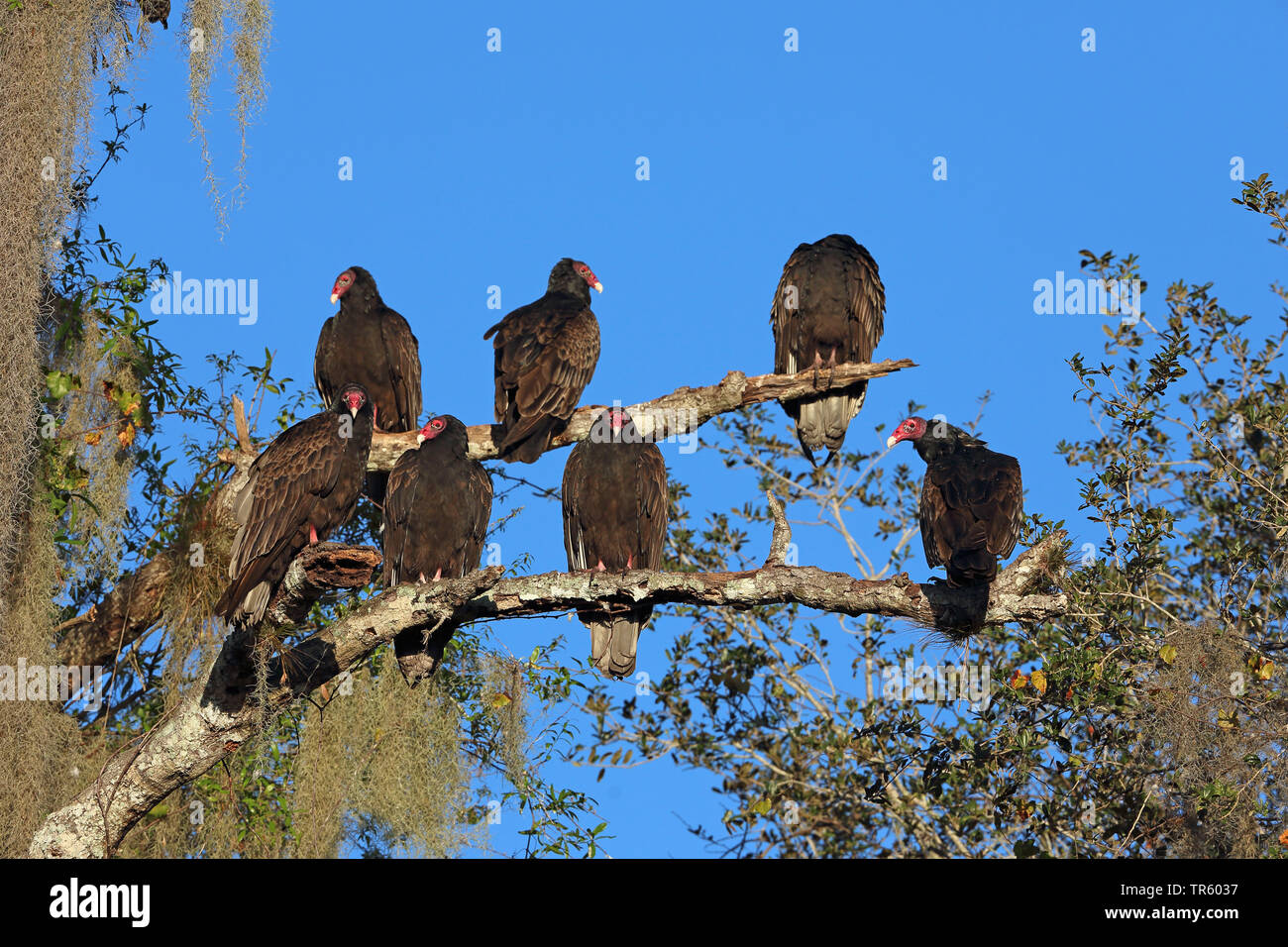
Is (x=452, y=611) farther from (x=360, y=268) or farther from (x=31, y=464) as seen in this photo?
(x=360, y=268)

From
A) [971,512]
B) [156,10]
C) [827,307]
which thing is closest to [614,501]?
[971,512]

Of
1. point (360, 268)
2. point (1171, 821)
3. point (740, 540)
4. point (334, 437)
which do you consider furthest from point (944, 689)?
point (360, 268)

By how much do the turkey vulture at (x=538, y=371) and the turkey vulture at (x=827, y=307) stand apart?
44.2 inches

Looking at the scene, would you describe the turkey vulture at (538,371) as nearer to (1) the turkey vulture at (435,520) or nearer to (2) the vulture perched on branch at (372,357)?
(2) the vulture perched on branch at (372,357)

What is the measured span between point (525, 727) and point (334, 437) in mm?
1559

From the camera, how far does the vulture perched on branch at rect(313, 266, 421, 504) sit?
22.6ft

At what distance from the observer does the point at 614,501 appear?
5.95 m

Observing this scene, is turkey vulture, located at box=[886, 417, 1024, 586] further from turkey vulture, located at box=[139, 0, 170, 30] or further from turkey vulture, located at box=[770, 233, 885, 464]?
turkey vulture, located at box=[139, 0, 170, 30]

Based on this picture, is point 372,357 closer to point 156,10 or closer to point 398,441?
point 398,441

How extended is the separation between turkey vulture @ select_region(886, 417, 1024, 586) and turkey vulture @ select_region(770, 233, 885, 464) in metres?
1.38

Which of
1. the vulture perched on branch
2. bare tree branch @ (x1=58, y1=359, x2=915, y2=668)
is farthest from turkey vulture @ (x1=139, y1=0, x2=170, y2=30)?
bare tree branch @ (x1=58, y1=359, x2=915, y2=668)

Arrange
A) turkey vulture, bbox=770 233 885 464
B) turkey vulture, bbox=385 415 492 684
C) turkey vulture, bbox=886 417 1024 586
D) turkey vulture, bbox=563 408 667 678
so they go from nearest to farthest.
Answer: turkey vulture, bbox=886 417 1024 586, turkey vulture, bbox=385 415 492 684, turkey vulture, bbox=563 408 667 678, turkey vulture, bbox=770 233 885 464

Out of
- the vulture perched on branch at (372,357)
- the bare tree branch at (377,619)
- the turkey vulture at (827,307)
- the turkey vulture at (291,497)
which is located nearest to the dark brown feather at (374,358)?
the vulture perched on branch at (372,357)

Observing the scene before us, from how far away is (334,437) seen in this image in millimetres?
5457
